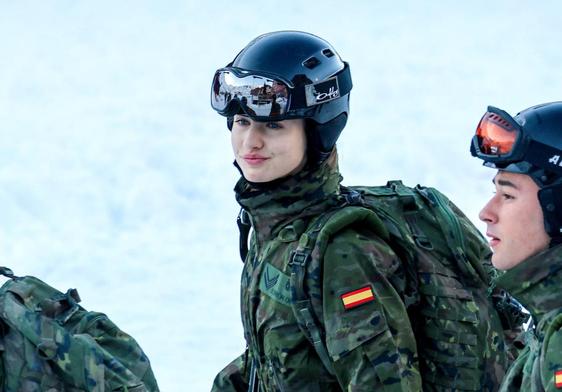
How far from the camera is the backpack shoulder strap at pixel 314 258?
21.9ft

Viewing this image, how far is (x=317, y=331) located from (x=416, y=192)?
83 cm

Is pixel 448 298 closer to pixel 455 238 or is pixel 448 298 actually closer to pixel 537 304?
pixel 455 238

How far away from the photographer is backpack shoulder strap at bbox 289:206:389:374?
668 centimetres

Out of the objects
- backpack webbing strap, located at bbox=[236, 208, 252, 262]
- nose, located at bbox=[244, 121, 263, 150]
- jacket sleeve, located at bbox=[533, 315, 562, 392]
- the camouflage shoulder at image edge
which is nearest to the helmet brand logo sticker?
nose, located at bbox=[244, 121, 263, 150]

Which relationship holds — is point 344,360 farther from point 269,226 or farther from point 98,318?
point 98,318

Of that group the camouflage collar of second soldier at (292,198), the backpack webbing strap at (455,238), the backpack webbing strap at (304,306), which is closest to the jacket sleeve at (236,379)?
the camouflage collar of second soldier at (292,198)

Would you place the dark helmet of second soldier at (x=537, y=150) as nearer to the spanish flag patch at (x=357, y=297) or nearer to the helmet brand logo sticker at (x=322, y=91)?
the spanish flag patch at (x=357, y=297)

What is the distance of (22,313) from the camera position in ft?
24.2

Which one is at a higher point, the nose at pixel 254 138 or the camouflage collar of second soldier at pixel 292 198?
the nose at pixel 254 138

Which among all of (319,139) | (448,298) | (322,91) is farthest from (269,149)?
(448,298)

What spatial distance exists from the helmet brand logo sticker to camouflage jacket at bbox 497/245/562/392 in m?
1.49

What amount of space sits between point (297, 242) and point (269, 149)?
1.36ft

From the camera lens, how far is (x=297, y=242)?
6902 millimetres

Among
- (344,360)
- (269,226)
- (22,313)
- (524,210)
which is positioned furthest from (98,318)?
(524,210)
